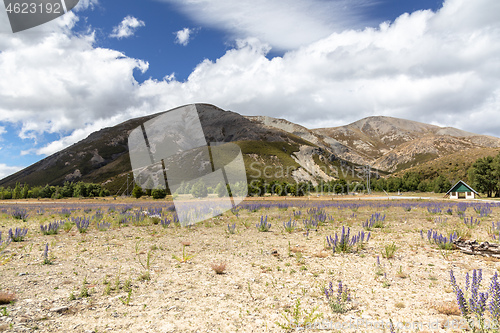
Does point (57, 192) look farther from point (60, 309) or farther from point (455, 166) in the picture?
point (455, 166)

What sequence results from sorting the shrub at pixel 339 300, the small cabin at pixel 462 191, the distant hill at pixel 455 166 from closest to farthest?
1. the shrub at pixel 339 300
2. the small cabin at pixel 462 191
3. the distant hill at pixel 455 166

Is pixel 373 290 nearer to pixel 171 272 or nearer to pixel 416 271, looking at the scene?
pixel 416 271

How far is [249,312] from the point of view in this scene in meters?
4.14

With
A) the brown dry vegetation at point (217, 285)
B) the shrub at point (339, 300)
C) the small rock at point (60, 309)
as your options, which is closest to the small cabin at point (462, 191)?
the brown dry vegetation at point (217, 285)

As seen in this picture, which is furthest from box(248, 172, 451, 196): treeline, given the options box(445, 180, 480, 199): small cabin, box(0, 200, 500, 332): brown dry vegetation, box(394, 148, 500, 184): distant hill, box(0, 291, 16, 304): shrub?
box(0, 291, 16, 304): shrub

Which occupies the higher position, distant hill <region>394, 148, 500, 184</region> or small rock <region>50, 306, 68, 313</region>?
distant hill <region>394, 148, 500, 184</region>

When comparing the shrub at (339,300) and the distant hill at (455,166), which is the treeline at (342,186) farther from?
the shrub at (339,300)

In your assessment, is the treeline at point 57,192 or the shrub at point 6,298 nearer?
the shrub at point 6,298

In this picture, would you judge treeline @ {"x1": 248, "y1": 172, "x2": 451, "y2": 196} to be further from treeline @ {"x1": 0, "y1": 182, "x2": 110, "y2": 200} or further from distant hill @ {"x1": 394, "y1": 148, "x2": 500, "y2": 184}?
treeline @ {"x1": 0, "y1": 182, "x2": 110, "y2": 200}

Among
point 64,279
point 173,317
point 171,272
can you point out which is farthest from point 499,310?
point 64,279

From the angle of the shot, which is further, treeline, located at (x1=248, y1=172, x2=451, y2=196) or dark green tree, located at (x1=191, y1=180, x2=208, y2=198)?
treeline, located at (x1=248, y1=172, x2=451, y2=196)

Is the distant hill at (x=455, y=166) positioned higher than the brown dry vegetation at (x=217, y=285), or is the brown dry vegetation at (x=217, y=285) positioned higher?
the distant hill at (x=455, y=166)

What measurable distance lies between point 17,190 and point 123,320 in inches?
4051

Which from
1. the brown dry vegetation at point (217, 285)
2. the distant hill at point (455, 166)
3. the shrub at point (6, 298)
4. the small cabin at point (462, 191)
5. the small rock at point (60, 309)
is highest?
the distant hill at point (455, 166)
